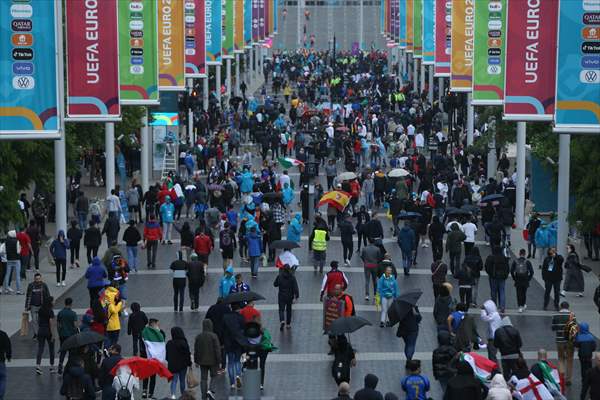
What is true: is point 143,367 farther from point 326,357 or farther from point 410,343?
point 326,357

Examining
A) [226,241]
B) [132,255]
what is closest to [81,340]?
[226,241]

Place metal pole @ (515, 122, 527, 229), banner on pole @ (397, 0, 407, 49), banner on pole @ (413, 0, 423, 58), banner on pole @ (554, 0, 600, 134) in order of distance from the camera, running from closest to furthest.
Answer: banner on pole @ (554, 0, 600, 134), metal pole @ (515, 122, 527, 229), banner on pole @ (413, 0, 423, 58), banner on pole @ (397, 0, 407, 49)

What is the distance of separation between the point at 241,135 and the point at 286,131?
5397mm

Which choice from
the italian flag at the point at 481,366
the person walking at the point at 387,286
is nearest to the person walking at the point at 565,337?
the italian flag at the point at 481,366

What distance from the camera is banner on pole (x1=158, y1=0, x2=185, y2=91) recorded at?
1759 inches

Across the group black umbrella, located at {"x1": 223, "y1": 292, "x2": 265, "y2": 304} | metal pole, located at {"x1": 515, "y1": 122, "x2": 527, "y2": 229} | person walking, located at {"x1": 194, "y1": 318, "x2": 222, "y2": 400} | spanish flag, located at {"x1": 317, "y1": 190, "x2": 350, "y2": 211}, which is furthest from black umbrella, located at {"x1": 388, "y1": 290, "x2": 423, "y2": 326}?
metal pole, located at {"x1": 515, "y1": 122, "x2": 527, "y2": 229}

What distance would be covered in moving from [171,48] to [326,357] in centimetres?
2147

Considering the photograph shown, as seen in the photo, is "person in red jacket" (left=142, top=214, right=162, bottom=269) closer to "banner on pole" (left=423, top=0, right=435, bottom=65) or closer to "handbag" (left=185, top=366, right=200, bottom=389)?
"handbag" (left=185, top=366, right=200, bottom=389)

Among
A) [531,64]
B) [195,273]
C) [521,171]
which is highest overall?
[531,64]

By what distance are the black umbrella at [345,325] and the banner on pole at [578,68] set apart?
7.33 metres

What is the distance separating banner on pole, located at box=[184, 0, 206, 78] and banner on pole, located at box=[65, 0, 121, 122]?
19471mm

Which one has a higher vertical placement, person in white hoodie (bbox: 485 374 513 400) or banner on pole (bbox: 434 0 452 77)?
banner on pole (bbox: 434 0 452 77)

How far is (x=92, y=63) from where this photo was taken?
32562 millimetres

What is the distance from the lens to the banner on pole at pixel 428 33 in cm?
5916
